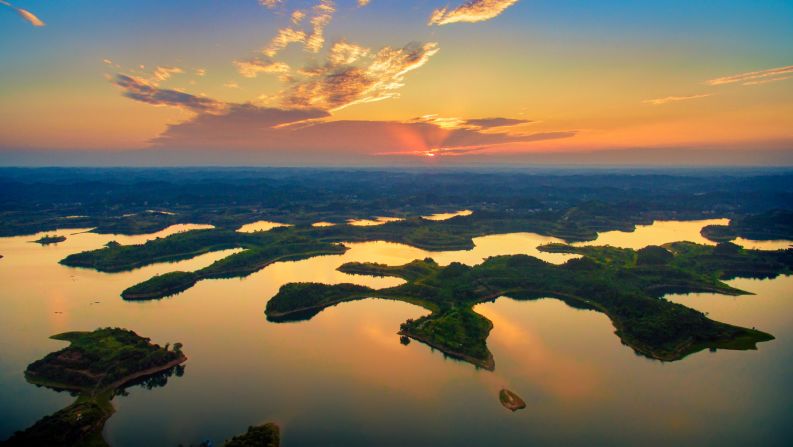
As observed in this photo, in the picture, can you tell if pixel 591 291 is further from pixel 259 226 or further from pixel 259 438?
pixel 259 226

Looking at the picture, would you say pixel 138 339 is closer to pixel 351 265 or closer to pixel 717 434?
pixel 351 265

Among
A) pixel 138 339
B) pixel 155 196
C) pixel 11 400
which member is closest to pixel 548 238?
pixel 138 339

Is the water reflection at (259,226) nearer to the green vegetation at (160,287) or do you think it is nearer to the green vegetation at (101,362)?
the green vegetation at (160,287)

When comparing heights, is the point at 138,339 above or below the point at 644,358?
above

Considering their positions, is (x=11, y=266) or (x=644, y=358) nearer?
(x=644, y=358)

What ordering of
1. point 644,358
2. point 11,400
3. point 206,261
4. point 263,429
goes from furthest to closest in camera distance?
point 206,261, point 644,358, point 11,400, point 263,429

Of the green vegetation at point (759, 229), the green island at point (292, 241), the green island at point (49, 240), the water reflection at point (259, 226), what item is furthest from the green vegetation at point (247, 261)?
the green vegetation at point (759, 229)

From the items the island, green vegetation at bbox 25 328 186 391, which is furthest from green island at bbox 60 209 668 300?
the island
